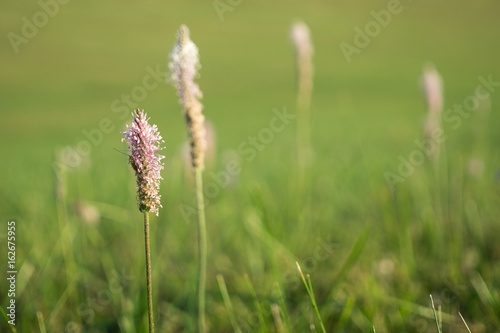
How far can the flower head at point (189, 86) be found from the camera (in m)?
1.97

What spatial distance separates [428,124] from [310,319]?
5.68 ft

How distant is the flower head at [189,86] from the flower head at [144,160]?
0.47 metres

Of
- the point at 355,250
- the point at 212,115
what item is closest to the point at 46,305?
the point at 355,250

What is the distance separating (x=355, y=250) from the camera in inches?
96.3

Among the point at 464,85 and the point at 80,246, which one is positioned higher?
the point at 464,85

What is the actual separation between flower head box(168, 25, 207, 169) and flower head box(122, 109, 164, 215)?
47 cm

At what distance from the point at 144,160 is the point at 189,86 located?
585 mm

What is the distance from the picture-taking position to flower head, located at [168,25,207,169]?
77.5 inches

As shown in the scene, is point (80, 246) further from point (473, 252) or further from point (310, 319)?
point (473, 252)
